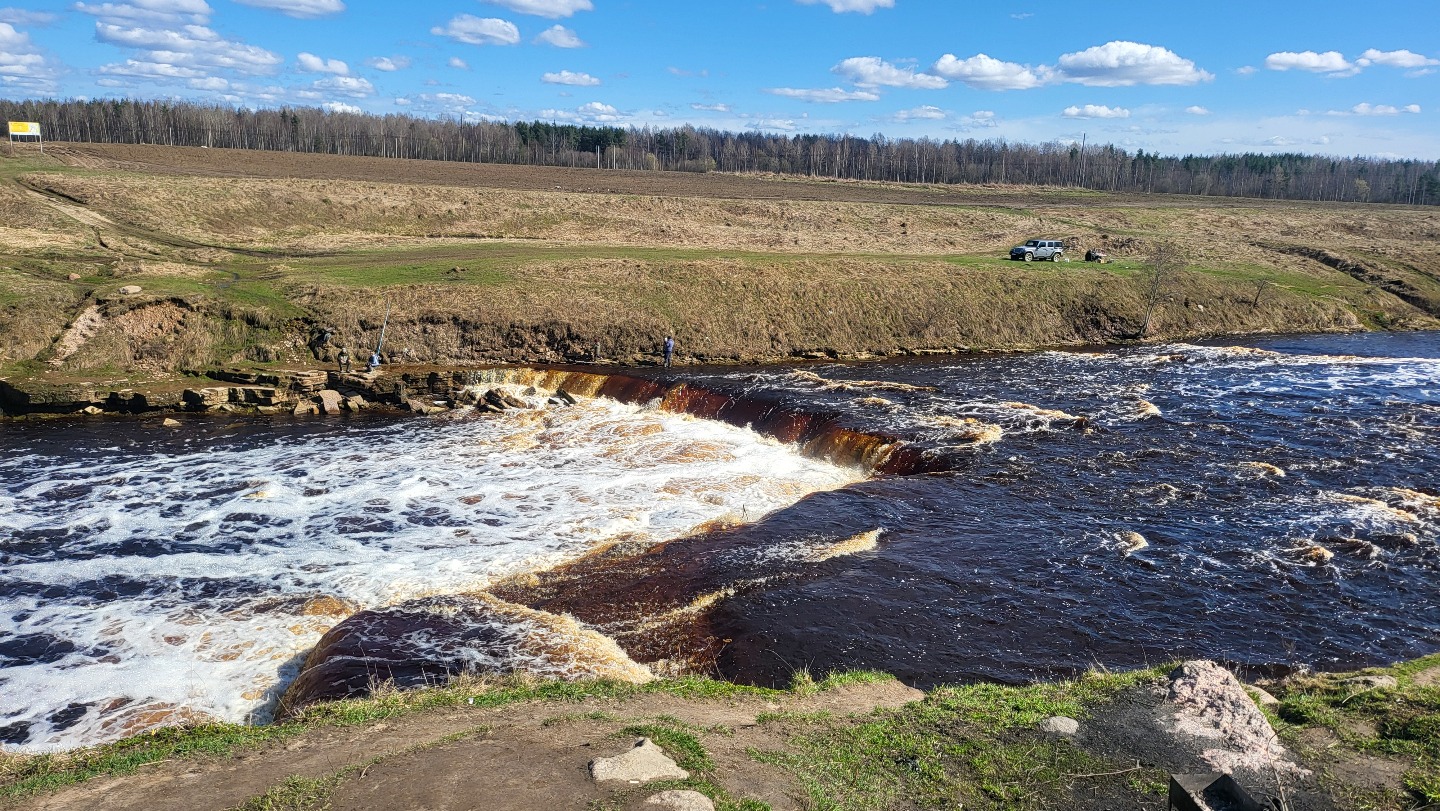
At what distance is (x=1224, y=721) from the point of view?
10.3 m

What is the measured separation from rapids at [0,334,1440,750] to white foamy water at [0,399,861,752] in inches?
3.4

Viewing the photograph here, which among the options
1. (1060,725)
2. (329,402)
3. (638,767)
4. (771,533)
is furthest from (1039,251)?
(638,767)

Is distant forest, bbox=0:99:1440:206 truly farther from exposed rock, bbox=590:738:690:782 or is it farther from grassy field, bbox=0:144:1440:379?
exposed rock, bbox=590:738:690:782

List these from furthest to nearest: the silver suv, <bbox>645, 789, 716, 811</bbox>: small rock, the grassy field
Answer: the silver suv
the grassy field
<bbox>645, 789, 716, 811</bbox>: small rock

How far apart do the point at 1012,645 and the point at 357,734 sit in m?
10.3

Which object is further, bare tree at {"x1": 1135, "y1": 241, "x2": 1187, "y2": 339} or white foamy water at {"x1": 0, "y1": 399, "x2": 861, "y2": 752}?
bare tree at {"x1": 1135, "y1": 241, "x2": 1187, "y2": 339}

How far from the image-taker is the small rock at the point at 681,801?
8.39 meters

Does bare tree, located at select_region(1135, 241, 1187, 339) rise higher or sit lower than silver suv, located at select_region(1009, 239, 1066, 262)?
lower

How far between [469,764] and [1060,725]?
693cm

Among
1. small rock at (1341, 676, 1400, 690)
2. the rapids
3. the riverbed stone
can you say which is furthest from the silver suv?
small rock at (1341, 676, 1400, 690)

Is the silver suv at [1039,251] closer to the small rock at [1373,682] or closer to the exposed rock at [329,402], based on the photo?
the exposed rock at [329,402]

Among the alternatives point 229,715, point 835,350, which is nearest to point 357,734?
point 229,715

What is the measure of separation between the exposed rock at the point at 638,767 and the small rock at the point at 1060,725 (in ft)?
14.9

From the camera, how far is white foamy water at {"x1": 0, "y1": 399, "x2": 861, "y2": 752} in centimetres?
1450
